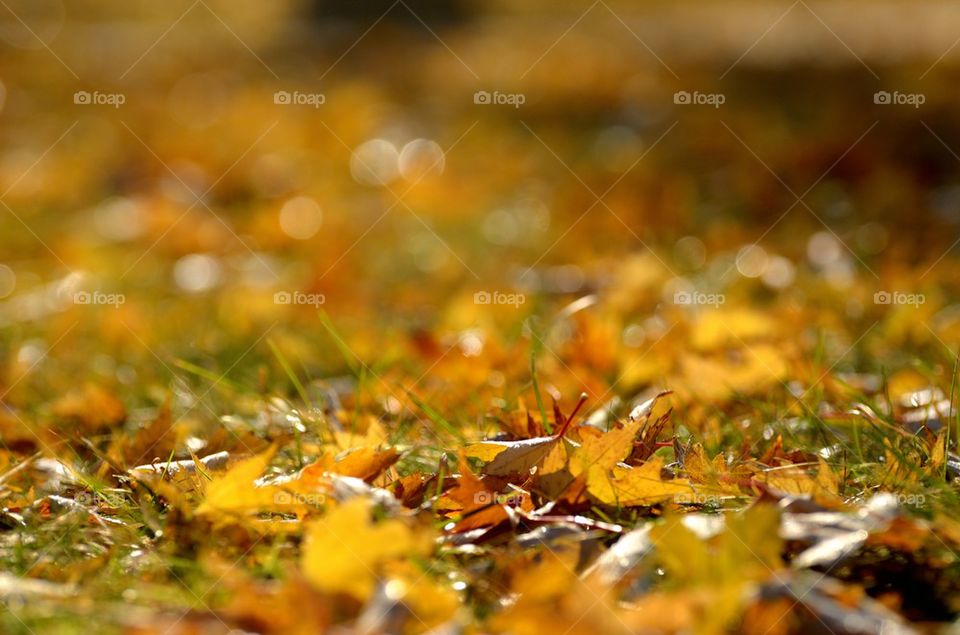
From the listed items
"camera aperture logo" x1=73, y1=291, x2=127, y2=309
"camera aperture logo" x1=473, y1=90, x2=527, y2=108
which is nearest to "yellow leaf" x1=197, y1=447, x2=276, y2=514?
"camera aperture logo" x1=73, y1=291, x2=127, y2=309

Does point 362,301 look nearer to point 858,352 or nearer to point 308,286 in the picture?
point 308,286

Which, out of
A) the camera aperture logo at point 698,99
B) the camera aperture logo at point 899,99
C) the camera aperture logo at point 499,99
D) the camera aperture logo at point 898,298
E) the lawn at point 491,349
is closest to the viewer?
the lawn at point 491,349

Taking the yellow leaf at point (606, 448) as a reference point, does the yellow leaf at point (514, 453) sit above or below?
below

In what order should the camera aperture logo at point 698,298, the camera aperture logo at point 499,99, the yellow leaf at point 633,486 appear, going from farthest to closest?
the camera aperture logo at point 499,99 → the camera aperture logo at point 698,298 → the yellow leaf at point 633,486

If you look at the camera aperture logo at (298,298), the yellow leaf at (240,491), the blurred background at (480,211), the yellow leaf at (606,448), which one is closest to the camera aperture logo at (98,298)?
the blurred background at (480,211)

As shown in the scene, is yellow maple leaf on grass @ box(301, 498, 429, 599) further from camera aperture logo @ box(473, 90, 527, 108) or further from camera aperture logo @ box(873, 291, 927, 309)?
camera aperture logo @ box(473, 90, 527, 108)

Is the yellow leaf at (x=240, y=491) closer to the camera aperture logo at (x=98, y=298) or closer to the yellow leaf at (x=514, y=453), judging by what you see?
the yellow leaf at (x=514, y=453)

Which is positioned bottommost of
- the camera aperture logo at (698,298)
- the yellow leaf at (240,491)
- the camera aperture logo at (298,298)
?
the camera aperture logo at (298,298)
